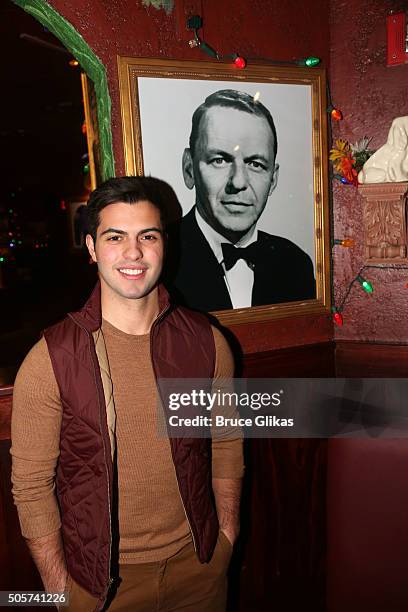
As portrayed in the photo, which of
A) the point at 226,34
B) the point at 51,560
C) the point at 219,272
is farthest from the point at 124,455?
the point at 226,34

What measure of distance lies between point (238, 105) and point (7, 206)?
8.52 meters

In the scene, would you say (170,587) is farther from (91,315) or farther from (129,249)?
(129,249)

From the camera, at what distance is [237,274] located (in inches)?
84.8

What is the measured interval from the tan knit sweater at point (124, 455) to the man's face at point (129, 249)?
139mm

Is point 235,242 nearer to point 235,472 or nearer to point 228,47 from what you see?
point 228,47

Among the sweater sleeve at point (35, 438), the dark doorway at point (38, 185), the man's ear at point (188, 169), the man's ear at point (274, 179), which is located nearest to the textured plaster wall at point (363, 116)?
the man's ear at point (274, 179)

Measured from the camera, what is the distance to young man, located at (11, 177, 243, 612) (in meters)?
1.43

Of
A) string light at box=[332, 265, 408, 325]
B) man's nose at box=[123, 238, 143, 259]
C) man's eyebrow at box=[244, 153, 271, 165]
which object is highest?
man's eyebrow at box=[244, 153, 271, 165]

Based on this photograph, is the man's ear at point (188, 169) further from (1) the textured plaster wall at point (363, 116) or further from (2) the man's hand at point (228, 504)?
(2) the man's hand at point (228, 504)

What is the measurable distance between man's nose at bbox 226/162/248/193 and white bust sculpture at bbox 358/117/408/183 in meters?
0.51

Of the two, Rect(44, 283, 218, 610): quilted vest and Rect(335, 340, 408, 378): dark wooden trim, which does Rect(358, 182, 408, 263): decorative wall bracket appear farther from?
Rect(44, 283, 218, 610): quilted vest

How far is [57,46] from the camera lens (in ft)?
14.1

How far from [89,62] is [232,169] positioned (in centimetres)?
65

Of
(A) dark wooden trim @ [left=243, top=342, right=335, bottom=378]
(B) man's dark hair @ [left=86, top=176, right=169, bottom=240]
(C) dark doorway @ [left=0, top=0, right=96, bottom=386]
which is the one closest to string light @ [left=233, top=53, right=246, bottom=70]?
(B) man's dark hair @ [left=86, top=176, right=169, bottom=240]
